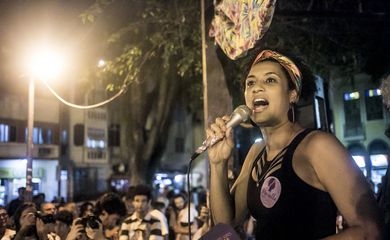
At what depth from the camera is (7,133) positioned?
24.2m

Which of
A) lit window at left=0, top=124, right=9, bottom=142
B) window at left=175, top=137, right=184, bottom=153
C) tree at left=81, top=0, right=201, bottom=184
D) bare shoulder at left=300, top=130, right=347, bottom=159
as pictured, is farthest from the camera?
window at left=175, top=137, right=184, bottom=153

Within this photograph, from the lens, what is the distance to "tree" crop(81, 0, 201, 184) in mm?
10164

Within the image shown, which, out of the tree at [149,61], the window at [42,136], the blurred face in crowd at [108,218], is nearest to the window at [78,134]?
the window at [42,136]

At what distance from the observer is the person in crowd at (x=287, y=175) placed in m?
1.85

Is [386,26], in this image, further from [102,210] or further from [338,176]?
[338,176]

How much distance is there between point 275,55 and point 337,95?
2914cm

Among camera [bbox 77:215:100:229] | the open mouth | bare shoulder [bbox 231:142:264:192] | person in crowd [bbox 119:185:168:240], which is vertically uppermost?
the open mouth

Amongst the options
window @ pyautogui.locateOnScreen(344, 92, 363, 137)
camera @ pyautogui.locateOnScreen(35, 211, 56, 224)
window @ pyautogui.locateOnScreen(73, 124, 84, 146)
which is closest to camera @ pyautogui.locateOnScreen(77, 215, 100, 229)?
camera @ pyautogui.locateOnScreen(35, 211, 56, 224)

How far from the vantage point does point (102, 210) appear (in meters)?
7.04

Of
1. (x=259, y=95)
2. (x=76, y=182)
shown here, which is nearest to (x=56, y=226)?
(x=259, y=95)

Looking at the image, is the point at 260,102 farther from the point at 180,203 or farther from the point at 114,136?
the point at 114,136

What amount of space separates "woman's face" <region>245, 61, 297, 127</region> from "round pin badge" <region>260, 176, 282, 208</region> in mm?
326

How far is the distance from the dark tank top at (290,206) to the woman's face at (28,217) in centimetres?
404

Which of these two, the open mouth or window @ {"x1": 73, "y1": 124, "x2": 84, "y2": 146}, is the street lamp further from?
window @ {"x1": 73, "y1": 124, "x2": 84, "y2": 146}
